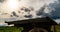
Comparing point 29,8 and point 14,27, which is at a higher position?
point 29,8

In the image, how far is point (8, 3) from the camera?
355 centimetres

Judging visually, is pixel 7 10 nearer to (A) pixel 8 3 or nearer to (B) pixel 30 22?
(A) pixel 8 3

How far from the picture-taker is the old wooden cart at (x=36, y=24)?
3.42 meters

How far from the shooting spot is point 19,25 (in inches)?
136

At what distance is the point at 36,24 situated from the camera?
343 cm

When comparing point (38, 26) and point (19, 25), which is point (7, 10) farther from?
point (38, 26)

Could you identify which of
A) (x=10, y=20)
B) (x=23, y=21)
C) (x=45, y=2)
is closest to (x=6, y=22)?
(x=10, y=20)

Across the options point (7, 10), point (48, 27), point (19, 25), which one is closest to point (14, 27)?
point (19, 25)

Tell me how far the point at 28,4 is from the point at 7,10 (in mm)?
397

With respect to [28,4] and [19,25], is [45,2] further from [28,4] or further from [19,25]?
[19,25]

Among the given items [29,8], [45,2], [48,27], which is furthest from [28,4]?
[48,27]

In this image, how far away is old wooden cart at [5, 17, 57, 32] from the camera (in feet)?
11.2

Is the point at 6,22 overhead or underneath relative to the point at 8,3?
underneath

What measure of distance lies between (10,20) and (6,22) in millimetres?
80
